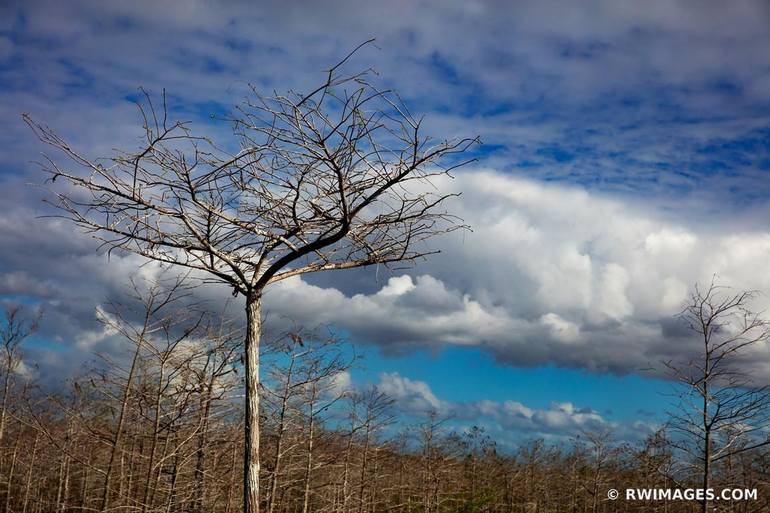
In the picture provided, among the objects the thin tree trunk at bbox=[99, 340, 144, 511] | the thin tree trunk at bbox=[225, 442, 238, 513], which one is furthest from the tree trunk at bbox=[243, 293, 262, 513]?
the thin tree trunk at bbox=[225, 442, 238, 513]

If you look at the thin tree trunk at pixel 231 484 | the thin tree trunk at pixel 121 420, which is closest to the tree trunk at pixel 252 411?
the thin tree trunk at pixel 121 420

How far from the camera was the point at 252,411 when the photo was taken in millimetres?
5551

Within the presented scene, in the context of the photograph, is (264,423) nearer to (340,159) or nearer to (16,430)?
(340,159)

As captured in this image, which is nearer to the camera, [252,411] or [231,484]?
[252,411]

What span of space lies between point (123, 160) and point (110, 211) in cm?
52

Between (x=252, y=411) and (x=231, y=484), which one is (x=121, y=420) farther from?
(x=252, y=411)

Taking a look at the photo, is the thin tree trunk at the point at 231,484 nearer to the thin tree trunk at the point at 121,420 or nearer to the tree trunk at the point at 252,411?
the thin tree trunk at the point at 121,420

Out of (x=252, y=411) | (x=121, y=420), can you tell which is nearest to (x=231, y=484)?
(x=121, y=420)

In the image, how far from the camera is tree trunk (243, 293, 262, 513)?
5.30 m

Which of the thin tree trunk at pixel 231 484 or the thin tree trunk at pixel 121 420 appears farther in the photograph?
the thin tree trunk at pixel 231 484

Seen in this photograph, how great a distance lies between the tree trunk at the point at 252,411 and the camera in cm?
530

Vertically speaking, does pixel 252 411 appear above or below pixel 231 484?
above

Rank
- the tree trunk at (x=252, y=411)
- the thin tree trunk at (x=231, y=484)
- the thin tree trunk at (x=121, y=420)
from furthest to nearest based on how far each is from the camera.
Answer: the thin tree trunk at (x=231, y=484) < the thin tree trunk at (x=121, y=420) < the tree trunk at (x=252, y=411)

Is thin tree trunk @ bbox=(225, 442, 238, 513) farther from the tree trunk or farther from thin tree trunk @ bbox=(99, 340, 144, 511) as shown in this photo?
the tree trunk
